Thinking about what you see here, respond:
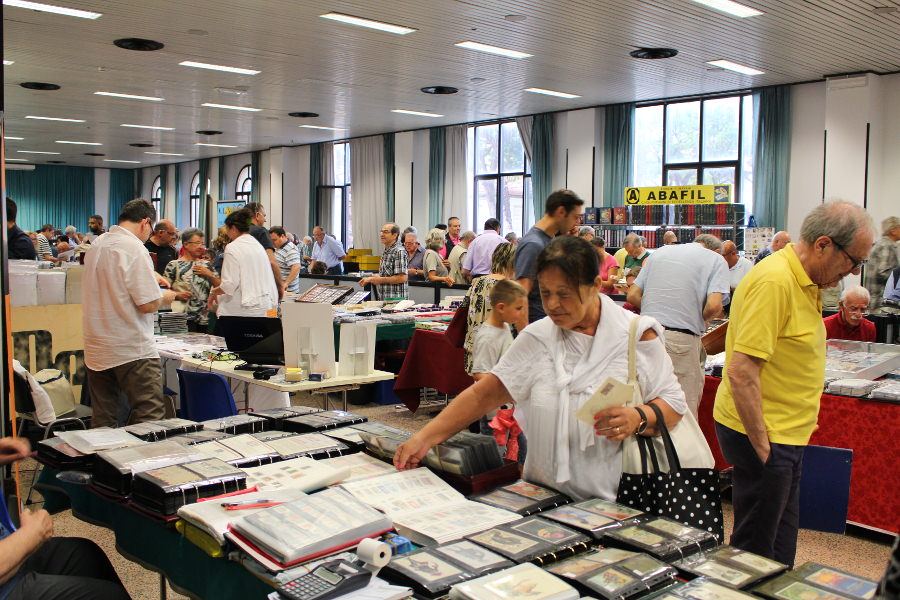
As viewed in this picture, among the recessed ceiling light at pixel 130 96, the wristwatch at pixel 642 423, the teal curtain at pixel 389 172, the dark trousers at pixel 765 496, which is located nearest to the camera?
the wristwatch at pixel 642 423

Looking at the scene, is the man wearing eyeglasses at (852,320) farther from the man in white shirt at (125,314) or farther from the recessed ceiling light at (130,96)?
the recessed ceiling light at (130,96)

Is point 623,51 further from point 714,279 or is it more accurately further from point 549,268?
point 549,268

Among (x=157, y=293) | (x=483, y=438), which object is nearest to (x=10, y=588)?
(x=483, y=438)

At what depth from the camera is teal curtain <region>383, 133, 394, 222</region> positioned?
1741 centimetres

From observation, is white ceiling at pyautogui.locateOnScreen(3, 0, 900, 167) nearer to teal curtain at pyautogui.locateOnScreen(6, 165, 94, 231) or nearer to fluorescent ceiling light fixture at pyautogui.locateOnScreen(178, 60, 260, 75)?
fluorescent ceiling light fixture at pyautogui.locateOnScreen(178, 60, 260, 75)

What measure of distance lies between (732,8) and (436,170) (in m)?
9.57

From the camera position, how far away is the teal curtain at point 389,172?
1741 cm

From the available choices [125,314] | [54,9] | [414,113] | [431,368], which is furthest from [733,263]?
[414,113]

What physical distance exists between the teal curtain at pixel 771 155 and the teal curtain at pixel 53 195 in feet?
77.2

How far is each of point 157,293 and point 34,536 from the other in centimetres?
251

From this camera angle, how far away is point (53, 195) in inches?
1084

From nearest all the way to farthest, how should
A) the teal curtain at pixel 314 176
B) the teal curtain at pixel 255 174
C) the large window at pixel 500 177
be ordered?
the large window at pixel 500 177
the teal curtain at pixel 314 176
the teal curtain at pixel 255 174

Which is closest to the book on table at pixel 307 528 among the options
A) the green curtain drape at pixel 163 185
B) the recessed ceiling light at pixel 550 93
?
the recessed ceiling light at pixel 550 93

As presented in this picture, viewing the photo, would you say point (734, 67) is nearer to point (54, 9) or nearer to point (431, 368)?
point (431, 368)
